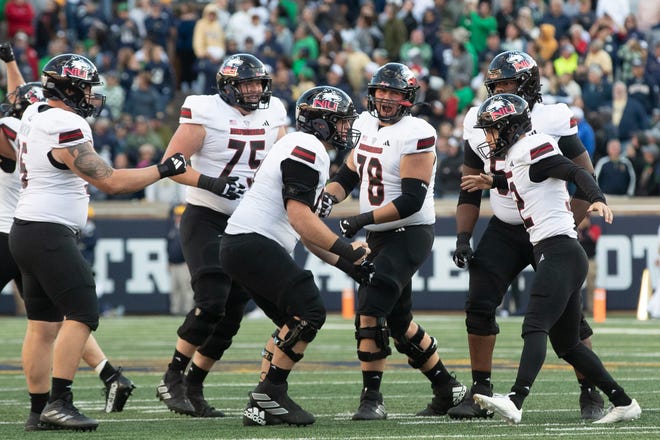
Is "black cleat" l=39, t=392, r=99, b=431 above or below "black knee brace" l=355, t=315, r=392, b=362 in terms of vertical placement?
below

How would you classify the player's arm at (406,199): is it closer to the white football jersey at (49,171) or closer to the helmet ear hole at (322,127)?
the helmet ear hole at (322,127)

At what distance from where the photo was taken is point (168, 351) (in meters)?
12.8

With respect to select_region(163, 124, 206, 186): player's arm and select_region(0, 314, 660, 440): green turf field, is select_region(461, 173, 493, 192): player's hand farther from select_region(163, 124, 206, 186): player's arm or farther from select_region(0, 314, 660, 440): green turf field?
select_region(163, 124, 206, 186): player's arm

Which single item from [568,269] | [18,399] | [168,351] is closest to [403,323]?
[568,269]

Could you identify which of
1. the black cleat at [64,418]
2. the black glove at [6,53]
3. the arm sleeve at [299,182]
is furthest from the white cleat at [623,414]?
the black glove at [6,53]

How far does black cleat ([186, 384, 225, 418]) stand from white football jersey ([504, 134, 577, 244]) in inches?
82.8

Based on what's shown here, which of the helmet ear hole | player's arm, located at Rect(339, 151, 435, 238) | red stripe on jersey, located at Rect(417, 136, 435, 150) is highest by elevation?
the helmet ear hole

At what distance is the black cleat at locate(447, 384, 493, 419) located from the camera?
7668mm

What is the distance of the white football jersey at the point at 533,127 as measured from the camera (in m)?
7.77

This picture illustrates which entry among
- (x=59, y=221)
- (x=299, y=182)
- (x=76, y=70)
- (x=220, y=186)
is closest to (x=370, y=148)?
(x=299, y=182)

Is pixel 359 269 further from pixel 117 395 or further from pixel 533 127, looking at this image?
pixel 117 395

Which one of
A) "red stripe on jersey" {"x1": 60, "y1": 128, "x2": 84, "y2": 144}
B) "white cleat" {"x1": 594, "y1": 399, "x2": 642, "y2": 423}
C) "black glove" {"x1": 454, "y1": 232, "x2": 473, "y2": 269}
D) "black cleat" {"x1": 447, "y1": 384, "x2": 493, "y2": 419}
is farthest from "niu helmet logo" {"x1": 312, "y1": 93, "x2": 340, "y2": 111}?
"white cleat" {"x1": 594, "y1": 399, "x2": 642, "y2": 423}

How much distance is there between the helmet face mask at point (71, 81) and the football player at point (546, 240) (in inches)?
81.4

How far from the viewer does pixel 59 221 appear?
23.7 ft
